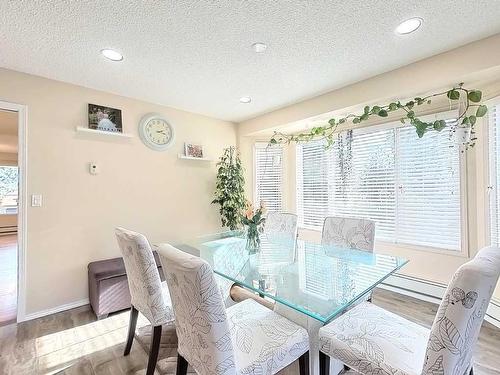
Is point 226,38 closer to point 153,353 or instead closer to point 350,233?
Result: point 350,233

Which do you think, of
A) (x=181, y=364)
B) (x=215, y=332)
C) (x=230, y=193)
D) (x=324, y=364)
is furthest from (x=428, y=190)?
(x=181, y=364)

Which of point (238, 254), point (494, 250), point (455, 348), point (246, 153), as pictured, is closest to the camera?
point (455, 348)

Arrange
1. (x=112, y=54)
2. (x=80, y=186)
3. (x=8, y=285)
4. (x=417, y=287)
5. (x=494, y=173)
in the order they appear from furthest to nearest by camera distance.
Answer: (x=8, y=285) → (x=417, y=287) → (x=80, y=186) → (x=494, y=173) → (x=112, y=54)

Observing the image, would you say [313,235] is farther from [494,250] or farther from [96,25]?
[96,25]

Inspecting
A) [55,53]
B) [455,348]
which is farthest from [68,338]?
[455,348]

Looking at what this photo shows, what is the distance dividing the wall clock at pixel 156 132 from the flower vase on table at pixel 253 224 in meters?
1.70

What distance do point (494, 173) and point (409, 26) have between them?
65.0 inches

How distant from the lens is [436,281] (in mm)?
2777

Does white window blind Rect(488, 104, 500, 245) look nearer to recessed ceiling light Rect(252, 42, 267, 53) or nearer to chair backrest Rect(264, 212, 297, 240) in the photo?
chair backrest Rect(264, 212, 297, 240)

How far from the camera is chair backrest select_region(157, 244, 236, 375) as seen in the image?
3.39 feet

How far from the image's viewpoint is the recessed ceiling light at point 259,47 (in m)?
2.00

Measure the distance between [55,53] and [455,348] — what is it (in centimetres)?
323

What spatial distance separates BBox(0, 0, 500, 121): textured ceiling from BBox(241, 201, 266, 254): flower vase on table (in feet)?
4.55

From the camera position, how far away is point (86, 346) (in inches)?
80.7
